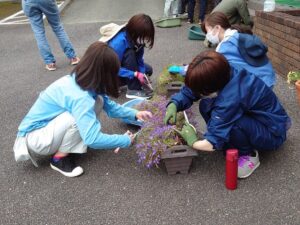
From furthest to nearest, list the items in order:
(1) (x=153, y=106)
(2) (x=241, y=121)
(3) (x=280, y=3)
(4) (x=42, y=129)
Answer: (3) (x=280, y=3) < (1) (x=153, y=106) < (4) (x=42, y=129) < (2) (x=241, y=121)

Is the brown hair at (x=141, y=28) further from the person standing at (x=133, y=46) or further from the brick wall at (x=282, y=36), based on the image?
the brick wall at (x=282, y=36)

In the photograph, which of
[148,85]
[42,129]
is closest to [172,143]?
[42,129]

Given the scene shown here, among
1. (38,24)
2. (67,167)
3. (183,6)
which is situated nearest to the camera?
(67,167)

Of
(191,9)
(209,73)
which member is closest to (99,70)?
(209,73)

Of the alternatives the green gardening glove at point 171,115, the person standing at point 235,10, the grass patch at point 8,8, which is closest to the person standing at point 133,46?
the green gardening glove at point 171,115

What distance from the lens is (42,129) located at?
253cm

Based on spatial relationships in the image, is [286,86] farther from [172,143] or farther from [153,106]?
[172,143]

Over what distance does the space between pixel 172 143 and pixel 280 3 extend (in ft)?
13.8

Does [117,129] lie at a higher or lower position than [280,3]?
lower

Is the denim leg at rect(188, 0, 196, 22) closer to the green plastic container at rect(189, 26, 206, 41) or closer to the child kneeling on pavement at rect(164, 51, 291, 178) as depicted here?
the green plastic container at rect(189, 26, 206, 41)

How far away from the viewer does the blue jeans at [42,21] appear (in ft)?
16.0

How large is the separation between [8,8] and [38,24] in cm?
840

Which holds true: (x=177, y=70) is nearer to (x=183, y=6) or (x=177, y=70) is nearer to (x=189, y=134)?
(x=189, y=134)

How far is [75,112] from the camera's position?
2.37 metres
